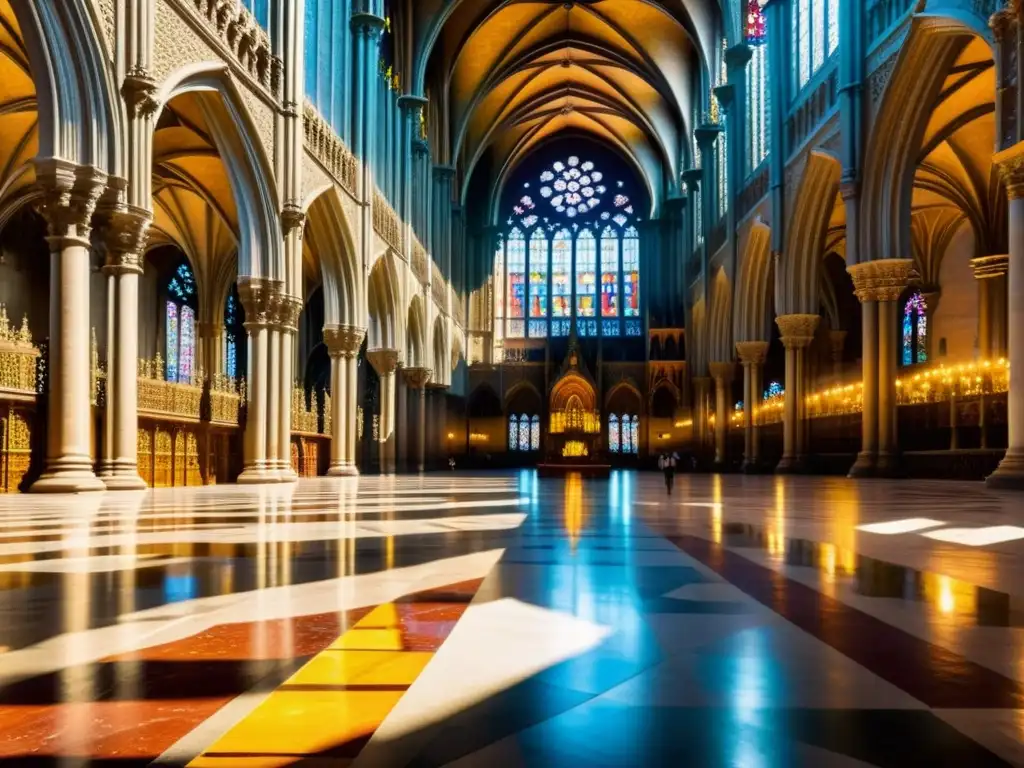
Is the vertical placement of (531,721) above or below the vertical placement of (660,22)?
below

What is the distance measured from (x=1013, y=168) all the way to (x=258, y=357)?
546 inches

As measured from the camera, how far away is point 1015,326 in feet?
44.9

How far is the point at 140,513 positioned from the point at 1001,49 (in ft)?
43.5

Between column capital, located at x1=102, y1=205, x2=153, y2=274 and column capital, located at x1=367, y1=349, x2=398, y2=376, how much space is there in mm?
17767

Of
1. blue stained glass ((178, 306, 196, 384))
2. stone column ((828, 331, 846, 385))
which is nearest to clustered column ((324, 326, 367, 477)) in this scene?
blue stained glass ((178, 306, 196, 384))

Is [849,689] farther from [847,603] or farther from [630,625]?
[847,603]

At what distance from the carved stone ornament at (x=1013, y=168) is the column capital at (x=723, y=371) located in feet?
79.2

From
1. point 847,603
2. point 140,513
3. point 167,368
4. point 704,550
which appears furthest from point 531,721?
point 167,368

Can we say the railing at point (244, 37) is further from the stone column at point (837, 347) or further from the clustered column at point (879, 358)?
the stone column at point (837, 347)

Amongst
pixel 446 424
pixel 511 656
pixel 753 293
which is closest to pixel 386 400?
pixel 753 293

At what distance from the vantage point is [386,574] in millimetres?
3775

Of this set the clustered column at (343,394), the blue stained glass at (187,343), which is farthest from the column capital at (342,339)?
the blue stained glass at (187,343)

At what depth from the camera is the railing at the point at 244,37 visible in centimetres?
1608

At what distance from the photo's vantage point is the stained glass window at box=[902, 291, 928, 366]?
127 ft
